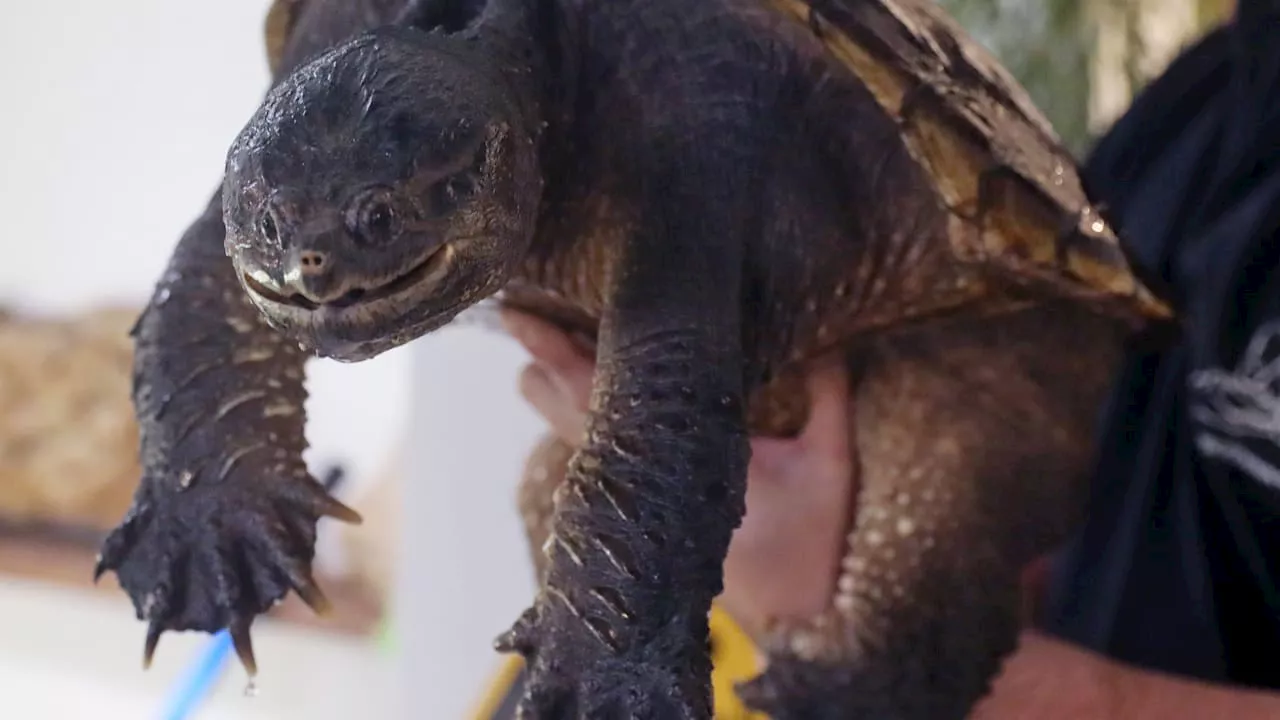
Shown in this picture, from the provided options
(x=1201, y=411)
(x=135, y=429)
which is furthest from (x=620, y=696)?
(x=135, y=429)

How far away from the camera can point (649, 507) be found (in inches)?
20.8

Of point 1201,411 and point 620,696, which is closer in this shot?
point 620,696

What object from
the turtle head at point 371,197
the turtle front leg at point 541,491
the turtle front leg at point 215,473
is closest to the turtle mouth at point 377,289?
the turtle head at point 371,197

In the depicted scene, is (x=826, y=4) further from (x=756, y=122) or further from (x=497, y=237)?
(x=497, y=237)

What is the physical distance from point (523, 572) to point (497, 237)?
125cm

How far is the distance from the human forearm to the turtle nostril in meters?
0.66

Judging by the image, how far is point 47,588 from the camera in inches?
77.2

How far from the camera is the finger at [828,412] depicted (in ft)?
2.56

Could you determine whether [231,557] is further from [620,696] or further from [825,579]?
[825,579]

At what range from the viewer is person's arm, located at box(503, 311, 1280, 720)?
0.86 metres

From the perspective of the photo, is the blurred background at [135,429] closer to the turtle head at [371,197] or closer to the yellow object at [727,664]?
the yellow object at [727,664]

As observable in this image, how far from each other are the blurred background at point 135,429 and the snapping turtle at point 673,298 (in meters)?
0.81

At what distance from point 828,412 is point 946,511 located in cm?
11

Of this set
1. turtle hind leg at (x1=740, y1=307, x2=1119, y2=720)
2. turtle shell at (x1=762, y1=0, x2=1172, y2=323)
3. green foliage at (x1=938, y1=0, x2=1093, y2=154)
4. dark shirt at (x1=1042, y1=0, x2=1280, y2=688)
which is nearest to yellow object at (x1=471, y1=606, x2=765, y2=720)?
turtle hind leg at (x1=740, y1=307, x2=1119, y2=720)
